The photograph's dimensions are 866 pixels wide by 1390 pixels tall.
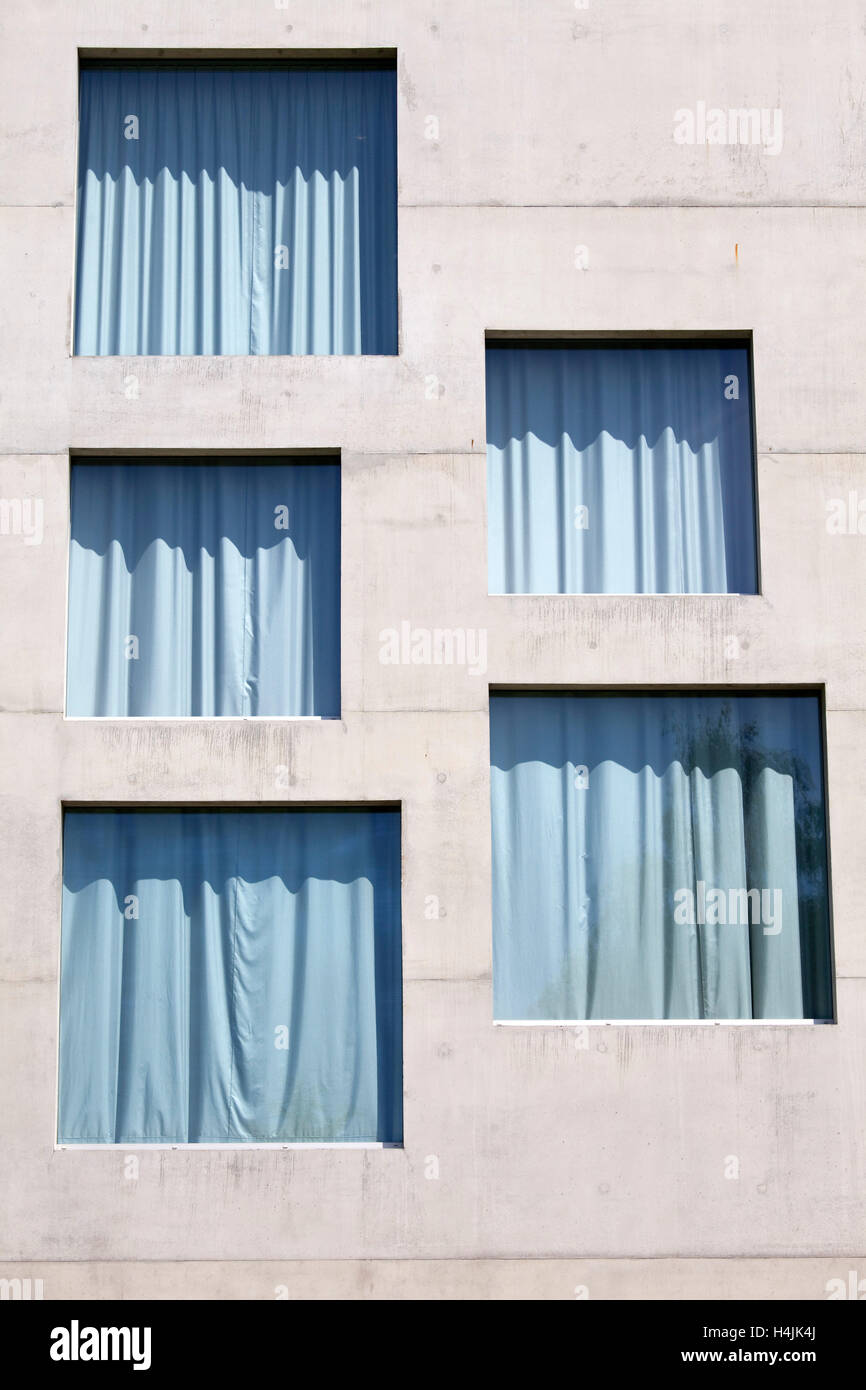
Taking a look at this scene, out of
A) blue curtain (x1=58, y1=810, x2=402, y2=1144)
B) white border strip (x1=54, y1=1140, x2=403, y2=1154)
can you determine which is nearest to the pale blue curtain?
blue curtain (x1=58, y1=810, x2=402, y2=1144)

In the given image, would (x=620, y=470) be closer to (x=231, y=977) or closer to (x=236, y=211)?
(x=236, y=211)

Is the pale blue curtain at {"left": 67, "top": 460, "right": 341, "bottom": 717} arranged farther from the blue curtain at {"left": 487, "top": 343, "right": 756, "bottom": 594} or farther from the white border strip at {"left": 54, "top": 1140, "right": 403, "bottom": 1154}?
the white border strip at {"left": 54, "top": 1140, "right": 403, "bottom": 1154}

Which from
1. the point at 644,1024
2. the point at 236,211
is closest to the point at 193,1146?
the point at 644,1024

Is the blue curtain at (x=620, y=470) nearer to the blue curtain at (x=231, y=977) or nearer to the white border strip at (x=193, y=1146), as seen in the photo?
the blue curtain at (x=231, y=977)

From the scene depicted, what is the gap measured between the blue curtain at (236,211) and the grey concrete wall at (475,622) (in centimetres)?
41

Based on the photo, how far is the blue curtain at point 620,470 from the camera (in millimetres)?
14984

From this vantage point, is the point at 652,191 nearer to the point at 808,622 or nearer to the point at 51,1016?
the point at 808,622

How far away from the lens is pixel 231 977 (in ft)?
46.8

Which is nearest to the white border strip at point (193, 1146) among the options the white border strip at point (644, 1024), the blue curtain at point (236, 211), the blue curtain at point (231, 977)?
the blue curtain at point (231, 977)

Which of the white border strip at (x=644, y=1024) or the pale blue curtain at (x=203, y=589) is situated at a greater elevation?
the pale blue curtain at (x=203, y=589)

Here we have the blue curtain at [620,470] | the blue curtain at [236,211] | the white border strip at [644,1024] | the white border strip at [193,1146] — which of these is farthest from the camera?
the blue curtain at [236,211]

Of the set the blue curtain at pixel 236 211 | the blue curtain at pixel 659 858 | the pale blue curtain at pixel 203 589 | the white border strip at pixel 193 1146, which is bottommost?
the white border strip at pixel 193 1146

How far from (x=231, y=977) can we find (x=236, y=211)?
718cm

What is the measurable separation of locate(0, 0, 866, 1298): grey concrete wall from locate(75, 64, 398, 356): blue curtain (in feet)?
1.34
